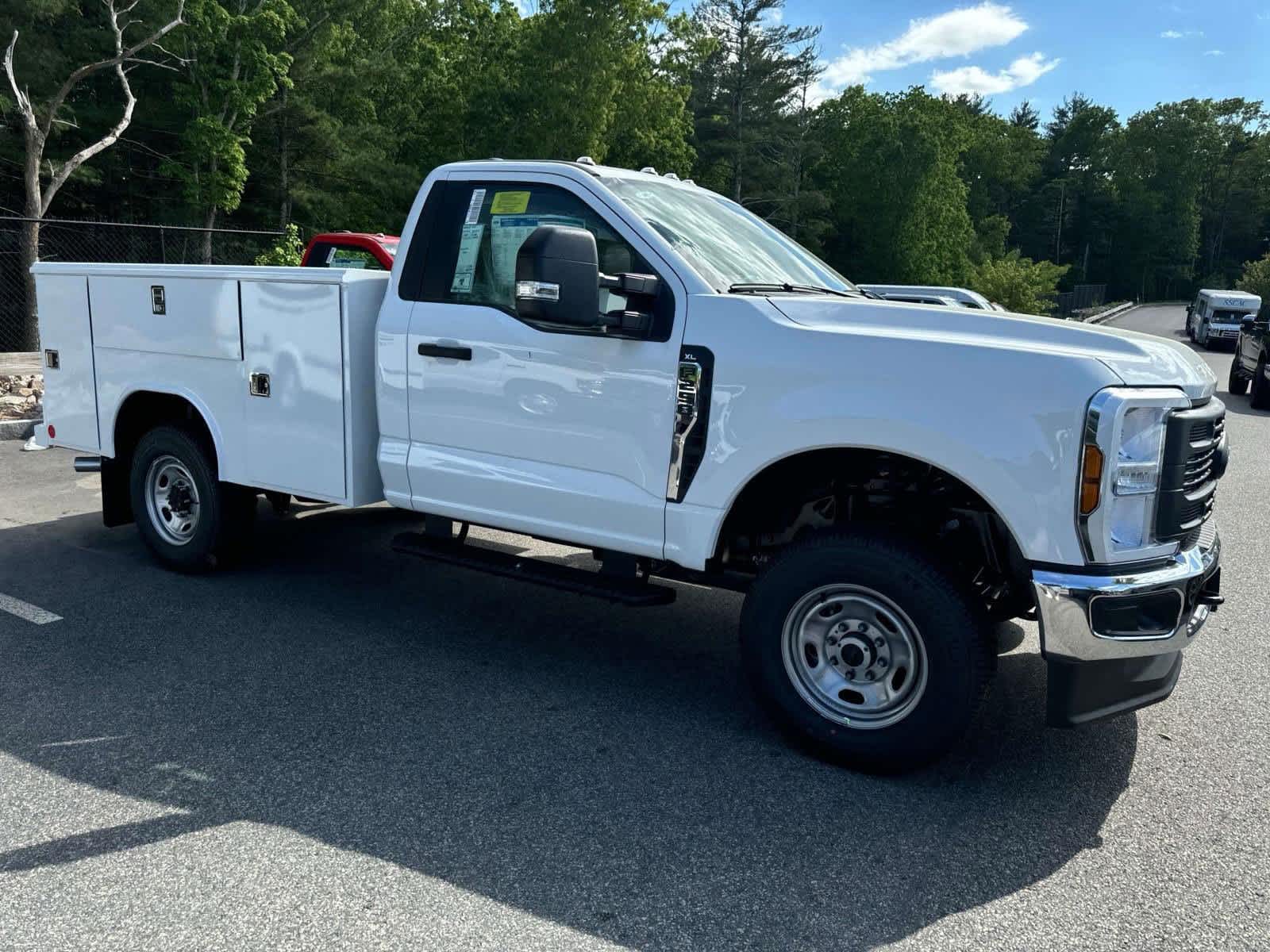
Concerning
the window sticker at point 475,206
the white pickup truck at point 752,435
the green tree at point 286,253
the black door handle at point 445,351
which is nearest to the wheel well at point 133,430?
the white pickup truck at point 752,435

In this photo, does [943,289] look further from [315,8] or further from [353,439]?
Answer: [315,8]

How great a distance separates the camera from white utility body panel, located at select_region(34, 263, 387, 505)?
5316mm

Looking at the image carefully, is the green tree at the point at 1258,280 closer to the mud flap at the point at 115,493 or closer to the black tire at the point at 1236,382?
the black tire at the point at 1236,382

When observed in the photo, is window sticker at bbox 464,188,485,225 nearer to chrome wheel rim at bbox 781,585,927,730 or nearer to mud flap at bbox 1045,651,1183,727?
chrome wheel rim at bbox 781,585,927,730

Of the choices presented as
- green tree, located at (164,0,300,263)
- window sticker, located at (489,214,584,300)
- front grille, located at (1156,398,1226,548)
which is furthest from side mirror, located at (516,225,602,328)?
green tree, located at (164,0,300,263)

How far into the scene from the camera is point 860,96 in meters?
74.9

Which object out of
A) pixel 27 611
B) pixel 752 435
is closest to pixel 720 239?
pixel 752 435

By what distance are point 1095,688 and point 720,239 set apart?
2.47 meters

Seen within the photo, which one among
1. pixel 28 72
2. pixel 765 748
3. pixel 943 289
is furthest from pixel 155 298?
pixel 28 72

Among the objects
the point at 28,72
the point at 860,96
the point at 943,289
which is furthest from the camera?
the point at 860,96

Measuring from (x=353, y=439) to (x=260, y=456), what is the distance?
75 centimetres

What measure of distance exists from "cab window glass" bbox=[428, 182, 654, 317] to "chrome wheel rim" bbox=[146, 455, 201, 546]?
7.38 ft

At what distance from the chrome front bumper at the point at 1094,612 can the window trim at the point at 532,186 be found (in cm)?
170

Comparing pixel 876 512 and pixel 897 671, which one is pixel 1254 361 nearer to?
pixel 876 512
